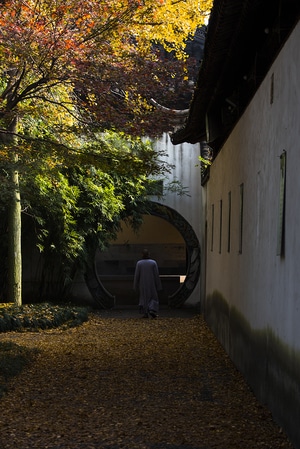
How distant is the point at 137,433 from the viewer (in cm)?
739

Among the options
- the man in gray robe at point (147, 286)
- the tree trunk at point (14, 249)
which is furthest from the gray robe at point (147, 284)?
the tree trunk at point (14, 249)

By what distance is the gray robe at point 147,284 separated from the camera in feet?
73.2

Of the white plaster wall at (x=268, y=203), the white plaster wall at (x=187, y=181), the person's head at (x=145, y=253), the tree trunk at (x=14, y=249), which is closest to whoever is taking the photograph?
the white plaster wall at (x=268, y=203)

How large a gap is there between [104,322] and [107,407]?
11.6 metres

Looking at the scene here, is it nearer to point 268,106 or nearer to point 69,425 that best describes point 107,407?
point 69,425

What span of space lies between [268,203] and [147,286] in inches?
553

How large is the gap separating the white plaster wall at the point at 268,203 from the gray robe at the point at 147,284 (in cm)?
864

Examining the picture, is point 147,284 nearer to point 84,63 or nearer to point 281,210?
point 84,63

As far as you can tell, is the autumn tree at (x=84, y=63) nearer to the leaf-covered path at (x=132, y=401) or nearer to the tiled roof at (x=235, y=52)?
the tiled roof at (x=235, y=52)

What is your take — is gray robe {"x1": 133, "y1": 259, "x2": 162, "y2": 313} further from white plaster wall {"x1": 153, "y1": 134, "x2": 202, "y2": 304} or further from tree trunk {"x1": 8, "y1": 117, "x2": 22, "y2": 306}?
tree trunk {"x1": 8, "y1": 117, "x2": 22, "y2": 306}

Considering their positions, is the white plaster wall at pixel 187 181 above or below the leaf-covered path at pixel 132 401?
above

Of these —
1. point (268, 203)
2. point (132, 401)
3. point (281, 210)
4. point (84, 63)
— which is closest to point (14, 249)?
point (84, 63)

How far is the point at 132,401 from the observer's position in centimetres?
905

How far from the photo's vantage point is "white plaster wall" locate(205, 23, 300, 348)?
266 inches
